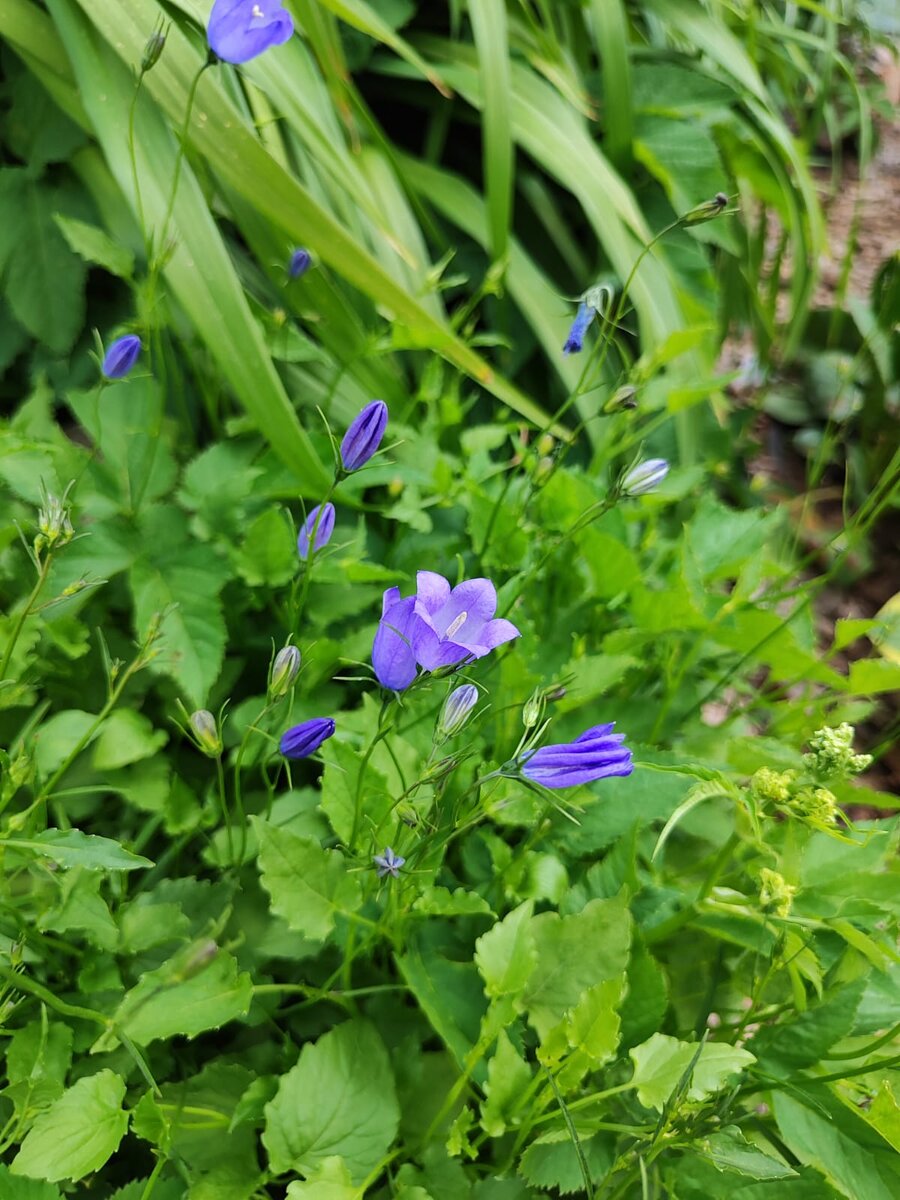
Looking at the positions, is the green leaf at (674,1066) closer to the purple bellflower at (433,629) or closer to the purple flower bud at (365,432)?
the purple bellflower at (433,629)

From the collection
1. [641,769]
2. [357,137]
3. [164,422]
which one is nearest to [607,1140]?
[641,769]

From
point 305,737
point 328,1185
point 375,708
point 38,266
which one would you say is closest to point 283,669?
point 305,737

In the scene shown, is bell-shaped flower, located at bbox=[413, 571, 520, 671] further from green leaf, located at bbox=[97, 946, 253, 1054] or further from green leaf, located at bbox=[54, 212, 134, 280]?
green leaf, located at bbox=[54, 212, 134, 280]

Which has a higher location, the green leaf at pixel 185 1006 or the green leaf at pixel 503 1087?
the green leaf at pixel 185 1006

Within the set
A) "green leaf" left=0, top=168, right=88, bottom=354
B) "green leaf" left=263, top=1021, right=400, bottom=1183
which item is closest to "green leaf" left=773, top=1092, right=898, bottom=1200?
"green leaf" left=263, top=1021, right=400, bottom=1183

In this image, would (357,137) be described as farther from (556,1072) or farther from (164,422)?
(556,1072)

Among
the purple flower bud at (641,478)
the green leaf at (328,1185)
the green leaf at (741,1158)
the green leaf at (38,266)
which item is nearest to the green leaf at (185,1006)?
the green leaf at (328,1185)
